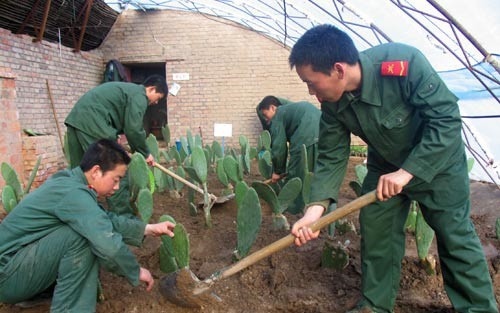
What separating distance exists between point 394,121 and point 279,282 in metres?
0.99

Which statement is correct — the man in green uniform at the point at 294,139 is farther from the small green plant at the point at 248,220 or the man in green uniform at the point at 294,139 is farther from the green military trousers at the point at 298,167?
the small green plant at the point at 248,220

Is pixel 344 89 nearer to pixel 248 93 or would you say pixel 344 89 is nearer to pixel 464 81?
pixel 464 81

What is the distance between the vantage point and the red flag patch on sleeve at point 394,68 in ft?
4.52

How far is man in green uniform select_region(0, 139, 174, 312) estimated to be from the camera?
1518 millimetres

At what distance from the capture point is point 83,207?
152 cm

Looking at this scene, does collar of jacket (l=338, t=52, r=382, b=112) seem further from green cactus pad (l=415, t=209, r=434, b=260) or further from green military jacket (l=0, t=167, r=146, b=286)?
green military jacket (l=0, t=167, r=146, b=286)

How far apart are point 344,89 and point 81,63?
6394mm

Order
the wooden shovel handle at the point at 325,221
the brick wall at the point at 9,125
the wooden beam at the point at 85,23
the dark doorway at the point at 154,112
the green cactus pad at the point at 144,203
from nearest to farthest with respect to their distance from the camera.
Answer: the wooden shovel handle at the point at 325,221
the green cactus pad at the point at 144,203
the brick wall at the point at 9,125
the wooden beam at the point at 85,23
the dark doorway at the point at 154,112

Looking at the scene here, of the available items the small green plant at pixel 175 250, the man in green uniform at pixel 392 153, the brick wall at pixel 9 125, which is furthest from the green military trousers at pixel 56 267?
the brick wall at pixel 9 125

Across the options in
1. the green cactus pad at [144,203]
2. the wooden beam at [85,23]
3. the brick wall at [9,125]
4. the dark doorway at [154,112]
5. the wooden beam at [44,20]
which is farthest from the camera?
the dark doorway at [154,112]

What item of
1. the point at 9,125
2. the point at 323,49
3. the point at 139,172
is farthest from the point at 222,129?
the point at 323,49

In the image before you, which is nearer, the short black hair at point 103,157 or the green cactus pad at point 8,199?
the short black hair at point 103,157

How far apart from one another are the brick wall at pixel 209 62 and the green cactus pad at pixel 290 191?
484cm

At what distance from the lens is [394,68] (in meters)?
1.40
